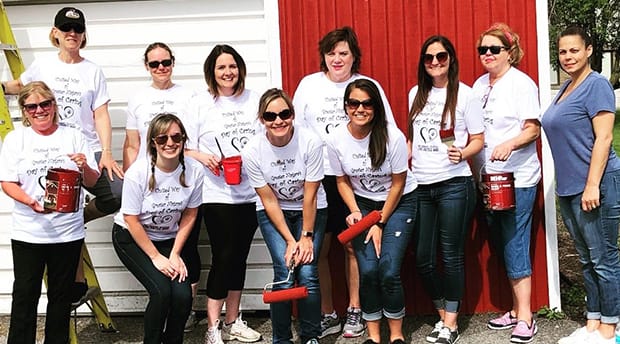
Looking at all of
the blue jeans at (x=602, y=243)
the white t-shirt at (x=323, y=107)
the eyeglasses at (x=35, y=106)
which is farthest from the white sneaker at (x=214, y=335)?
the blue jeans at (x=602, y=243)

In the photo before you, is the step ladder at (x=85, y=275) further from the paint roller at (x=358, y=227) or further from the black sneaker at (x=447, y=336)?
the black sneaker at (x=447, y=336)

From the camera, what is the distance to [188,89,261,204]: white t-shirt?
199 inches

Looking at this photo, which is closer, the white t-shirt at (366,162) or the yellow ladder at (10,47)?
the white t-shirt at (366,162)

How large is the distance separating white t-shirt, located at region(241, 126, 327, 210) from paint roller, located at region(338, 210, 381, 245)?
0.38 metres

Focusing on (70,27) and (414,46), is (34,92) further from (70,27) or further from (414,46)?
(414,46)

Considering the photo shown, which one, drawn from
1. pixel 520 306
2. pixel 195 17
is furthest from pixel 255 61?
pixel 520 306

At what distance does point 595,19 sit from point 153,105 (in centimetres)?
2010

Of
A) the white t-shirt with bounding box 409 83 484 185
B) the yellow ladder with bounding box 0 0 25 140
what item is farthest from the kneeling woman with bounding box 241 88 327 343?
the yellow ladder with bounding box 0 0 25 140

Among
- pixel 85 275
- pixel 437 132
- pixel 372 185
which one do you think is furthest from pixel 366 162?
pixel 85 275

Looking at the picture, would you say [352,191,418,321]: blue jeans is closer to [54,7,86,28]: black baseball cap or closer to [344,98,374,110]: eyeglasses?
[344,98,374,110]: eyeglasses

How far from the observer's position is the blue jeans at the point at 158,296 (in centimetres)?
459

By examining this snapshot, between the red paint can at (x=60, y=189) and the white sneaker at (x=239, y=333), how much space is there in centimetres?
151

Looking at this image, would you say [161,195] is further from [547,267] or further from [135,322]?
[547,267]

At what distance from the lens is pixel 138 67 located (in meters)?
5.89
